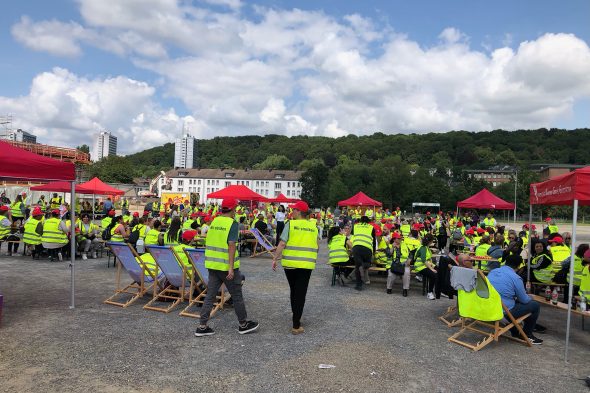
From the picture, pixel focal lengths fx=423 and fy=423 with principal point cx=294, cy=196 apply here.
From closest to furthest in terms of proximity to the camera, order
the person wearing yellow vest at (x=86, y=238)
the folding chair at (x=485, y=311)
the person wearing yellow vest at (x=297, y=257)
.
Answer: the folding chair at (x=485, y=311) < the person wearing yellow vest at (x=297, y=257) < the person wearing yellow vest at (x=86, y=238)

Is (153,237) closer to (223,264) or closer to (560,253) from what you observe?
(223,264)

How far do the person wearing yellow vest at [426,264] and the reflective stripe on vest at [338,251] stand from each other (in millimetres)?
1466

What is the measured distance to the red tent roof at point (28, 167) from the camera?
18.3ft

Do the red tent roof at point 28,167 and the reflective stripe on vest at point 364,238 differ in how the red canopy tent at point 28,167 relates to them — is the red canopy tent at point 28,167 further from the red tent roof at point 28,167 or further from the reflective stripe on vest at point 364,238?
the reflective stripe on vest at point 364,238

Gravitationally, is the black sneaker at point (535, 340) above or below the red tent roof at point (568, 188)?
below

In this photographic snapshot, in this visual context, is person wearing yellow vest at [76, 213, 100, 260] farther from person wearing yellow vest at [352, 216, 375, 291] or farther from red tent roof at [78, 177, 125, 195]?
person wearing yellow vest at [352, 216, 375, 291]

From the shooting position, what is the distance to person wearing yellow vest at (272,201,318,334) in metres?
5.68

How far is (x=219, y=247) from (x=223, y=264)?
23 centimetres

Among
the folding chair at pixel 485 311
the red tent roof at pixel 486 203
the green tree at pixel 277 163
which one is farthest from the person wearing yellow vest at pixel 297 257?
the green tree at pixel 277 163

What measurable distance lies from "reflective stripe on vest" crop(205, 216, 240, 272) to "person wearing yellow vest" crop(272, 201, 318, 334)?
0.67m

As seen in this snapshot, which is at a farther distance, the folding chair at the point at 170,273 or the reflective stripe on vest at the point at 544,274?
the reflective stripe on vest at the point at 544,274

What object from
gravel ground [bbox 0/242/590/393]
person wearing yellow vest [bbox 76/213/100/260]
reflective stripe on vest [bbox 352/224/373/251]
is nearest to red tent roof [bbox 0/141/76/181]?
gravel ground [bbox 0/242/590/393]

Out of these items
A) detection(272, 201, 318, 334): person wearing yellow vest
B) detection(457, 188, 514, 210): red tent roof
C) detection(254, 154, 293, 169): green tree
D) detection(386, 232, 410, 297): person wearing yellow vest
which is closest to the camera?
detection(272, 201, 318, 334): person wearing yellow vest

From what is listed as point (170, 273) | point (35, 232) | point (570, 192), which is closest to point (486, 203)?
point (570, 192)
